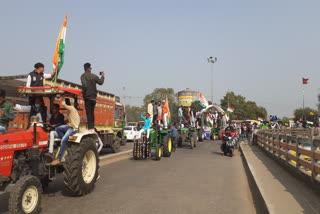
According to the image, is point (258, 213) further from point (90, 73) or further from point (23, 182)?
point (90, 73)

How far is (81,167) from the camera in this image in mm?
6633

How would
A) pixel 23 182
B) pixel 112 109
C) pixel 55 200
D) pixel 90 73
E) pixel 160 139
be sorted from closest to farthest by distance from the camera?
pixel 23 182, pixel 55 200, pixel 90 73, pixel 160 139, pixel 112 109

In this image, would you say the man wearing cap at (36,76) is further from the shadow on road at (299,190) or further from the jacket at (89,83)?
the shadow on road at (299,190)

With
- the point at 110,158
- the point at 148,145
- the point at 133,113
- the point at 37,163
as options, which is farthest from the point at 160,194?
the point at 133,113

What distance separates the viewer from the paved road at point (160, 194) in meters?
6.00

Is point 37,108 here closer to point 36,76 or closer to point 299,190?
point 36,76

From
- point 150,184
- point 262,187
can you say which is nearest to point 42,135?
point 150,184

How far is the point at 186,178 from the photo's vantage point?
9.22m

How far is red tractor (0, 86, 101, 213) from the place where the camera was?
16.8 feet

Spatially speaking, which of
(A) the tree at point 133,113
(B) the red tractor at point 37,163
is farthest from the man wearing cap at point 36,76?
(A) the tree at point 133,113

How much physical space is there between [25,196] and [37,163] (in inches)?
39.0

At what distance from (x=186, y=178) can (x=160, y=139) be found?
5.17 meters

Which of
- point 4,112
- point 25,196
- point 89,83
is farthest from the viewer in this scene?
A: point 89,83

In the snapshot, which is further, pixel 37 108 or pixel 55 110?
→ pixel 55 110
